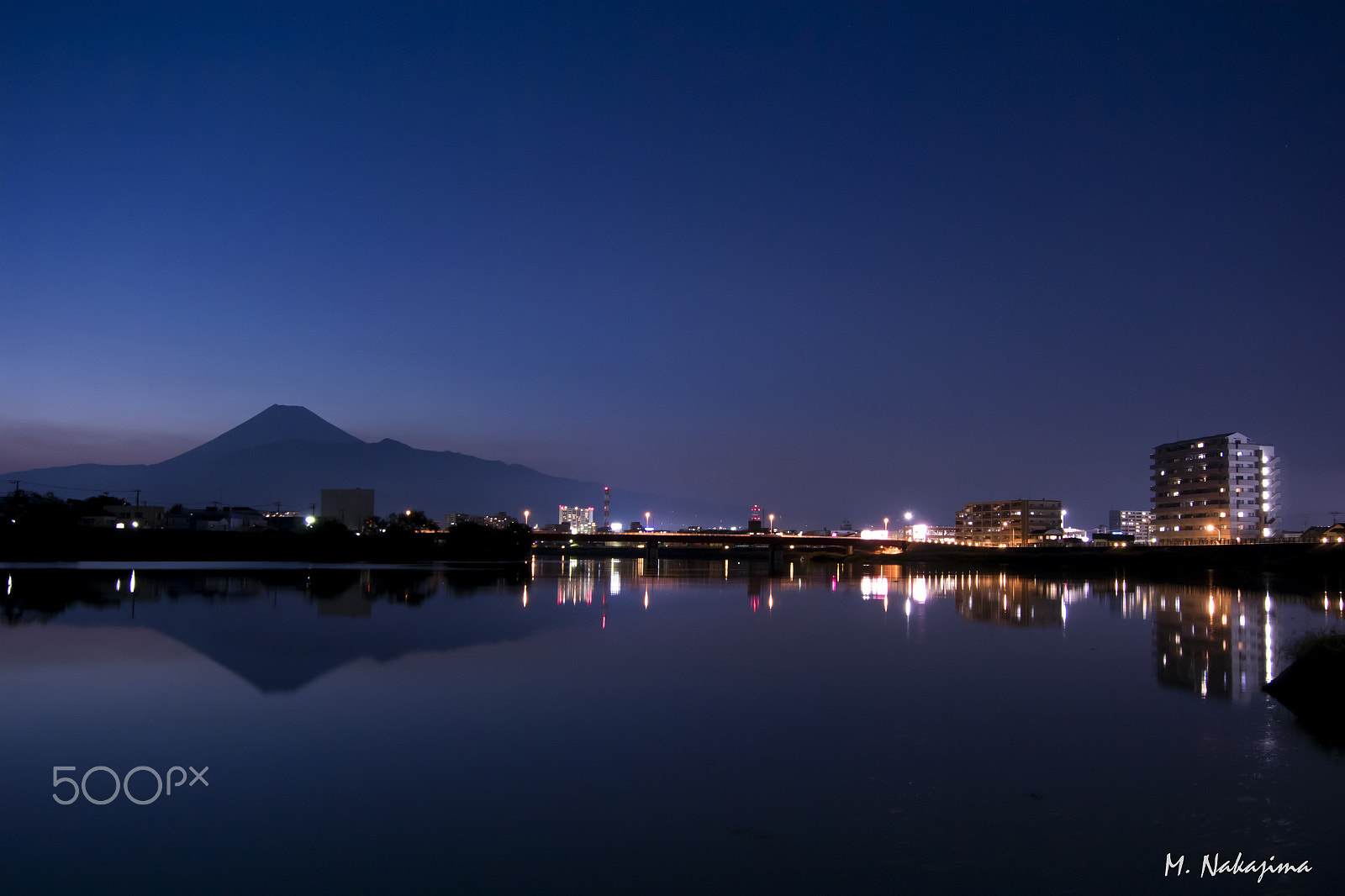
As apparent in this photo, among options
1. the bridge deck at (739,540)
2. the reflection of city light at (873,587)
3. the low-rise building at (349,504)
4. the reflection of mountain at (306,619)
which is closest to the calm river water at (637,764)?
the reflection of mountain at (306,619)

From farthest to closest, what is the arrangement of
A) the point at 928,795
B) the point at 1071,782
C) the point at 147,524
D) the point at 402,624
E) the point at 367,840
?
the point at 147,524 < the point at 402,624 < the point at 1071,782 < the point at 928,795 < the point at 367,840

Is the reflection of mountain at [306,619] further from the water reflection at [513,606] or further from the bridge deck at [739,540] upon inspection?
the bridge deck at [739,540]

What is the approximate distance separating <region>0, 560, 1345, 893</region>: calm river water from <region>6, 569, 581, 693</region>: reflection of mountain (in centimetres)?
34

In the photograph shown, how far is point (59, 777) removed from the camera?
1260 centimetres

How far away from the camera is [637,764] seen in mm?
13898

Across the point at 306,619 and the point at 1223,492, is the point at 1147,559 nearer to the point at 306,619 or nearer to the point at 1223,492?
the point at 1223,492

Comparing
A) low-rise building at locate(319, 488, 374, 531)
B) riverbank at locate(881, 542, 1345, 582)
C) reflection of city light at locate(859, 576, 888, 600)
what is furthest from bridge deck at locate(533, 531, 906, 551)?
low-rise building at locate(319, 488, 374, 531)

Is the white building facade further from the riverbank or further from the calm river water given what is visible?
the calm river water

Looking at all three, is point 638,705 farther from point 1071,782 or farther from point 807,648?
point 807,648

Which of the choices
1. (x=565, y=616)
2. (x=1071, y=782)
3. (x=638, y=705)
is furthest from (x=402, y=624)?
(x=1071, y=782)

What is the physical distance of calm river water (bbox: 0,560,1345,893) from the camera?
9719 millimetres

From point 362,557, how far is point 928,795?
9941cm

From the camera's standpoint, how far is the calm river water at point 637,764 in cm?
972

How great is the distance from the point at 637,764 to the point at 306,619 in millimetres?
24826
